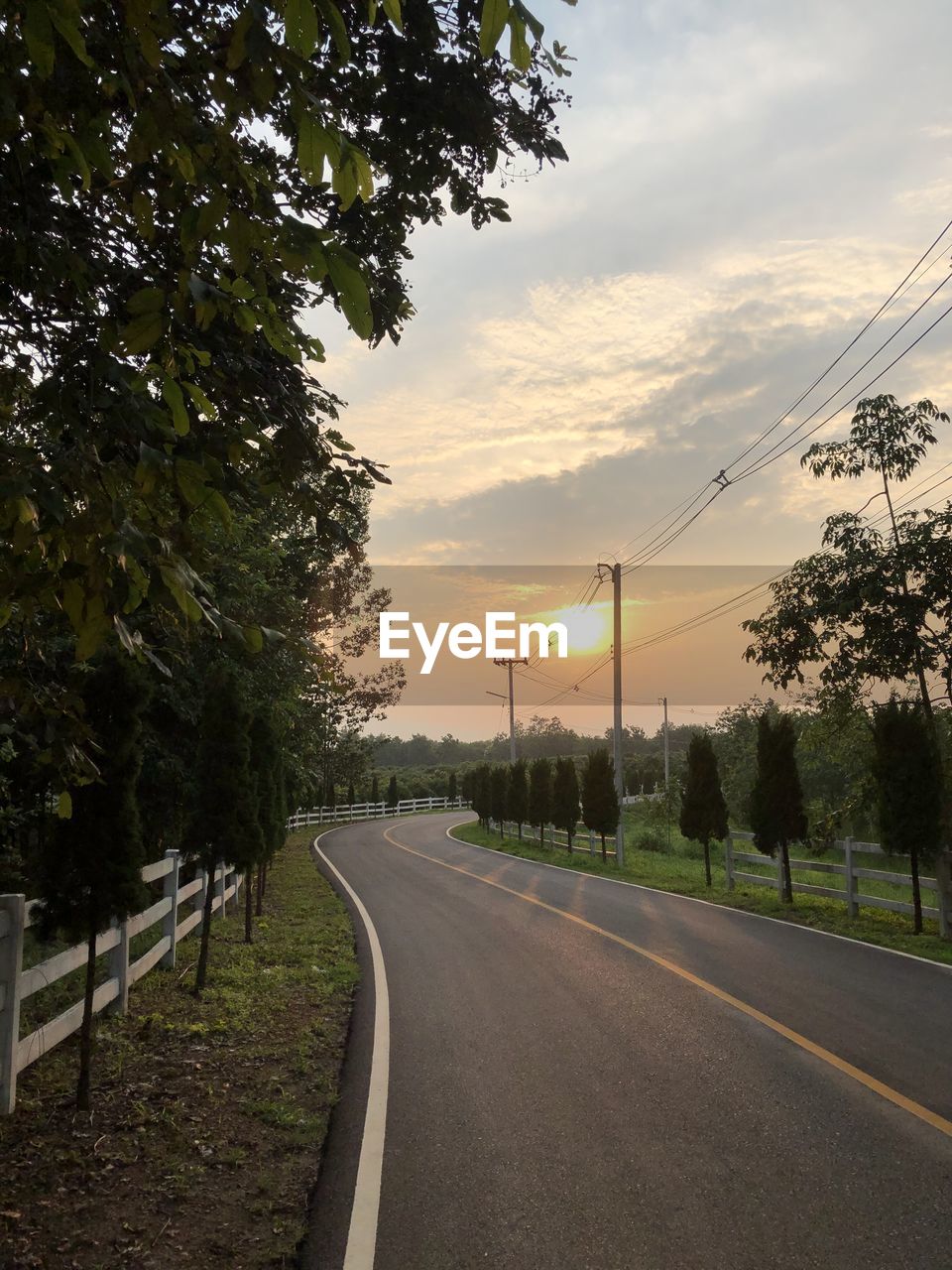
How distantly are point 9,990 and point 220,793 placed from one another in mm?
4032

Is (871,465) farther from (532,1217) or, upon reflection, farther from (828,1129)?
(532,1217)

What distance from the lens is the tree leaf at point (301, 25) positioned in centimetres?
178

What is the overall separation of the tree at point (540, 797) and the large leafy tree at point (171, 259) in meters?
33.1

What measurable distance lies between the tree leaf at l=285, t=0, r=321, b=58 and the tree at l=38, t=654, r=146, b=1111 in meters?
4.72

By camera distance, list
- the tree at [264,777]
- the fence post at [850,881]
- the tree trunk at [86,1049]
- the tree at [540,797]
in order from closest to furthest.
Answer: the tree trunk at [86,1049] → the tree at [264,777] → the fence post at [850,881] → the tree at [540,797]

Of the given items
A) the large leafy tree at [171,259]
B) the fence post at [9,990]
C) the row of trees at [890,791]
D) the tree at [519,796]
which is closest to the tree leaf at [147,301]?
the large leafy tree at [171,259]

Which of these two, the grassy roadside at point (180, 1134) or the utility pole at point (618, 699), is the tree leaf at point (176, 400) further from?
the utility pole at point (618, 699)

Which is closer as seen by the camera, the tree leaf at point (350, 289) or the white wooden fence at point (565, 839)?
the tree leaf at point (350, 289)

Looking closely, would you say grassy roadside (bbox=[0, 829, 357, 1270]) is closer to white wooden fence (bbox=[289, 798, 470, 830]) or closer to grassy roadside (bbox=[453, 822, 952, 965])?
grassy roadside (bbox=[453, 822, 952, 965])

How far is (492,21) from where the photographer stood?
1.83m

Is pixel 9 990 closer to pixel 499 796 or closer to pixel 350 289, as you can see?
pixel 350 289

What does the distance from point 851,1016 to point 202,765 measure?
7082mm

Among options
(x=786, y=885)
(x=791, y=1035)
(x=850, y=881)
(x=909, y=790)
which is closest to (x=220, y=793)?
(x=791, y=1035)

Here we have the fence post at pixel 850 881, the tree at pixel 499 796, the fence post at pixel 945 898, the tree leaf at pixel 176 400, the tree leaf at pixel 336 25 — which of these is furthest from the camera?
the tree at pixel 499 796
